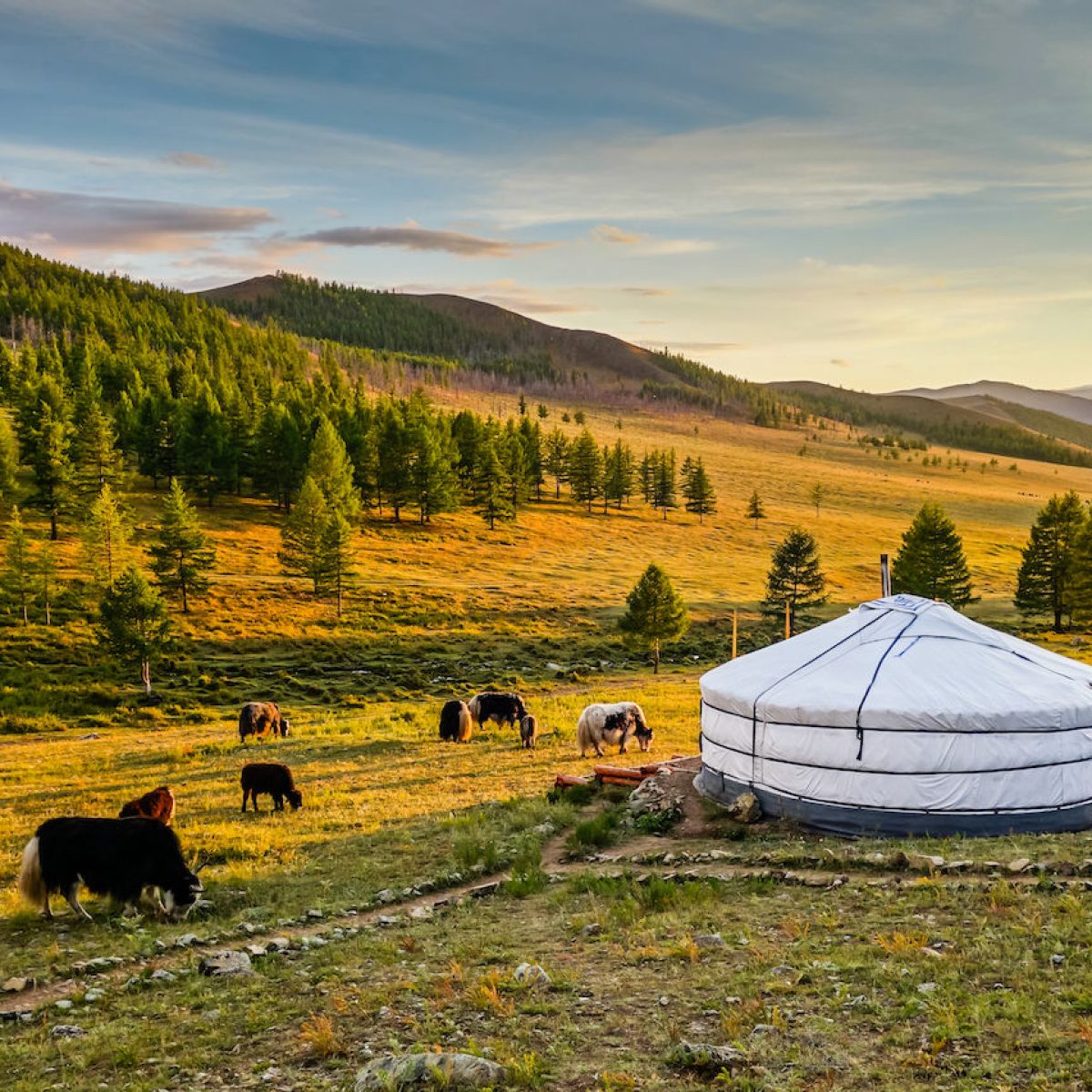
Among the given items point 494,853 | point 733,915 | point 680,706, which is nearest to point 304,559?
point 680,706

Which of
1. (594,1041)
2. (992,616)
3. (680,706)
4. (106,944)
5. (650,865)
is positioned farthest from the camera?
(992,616)

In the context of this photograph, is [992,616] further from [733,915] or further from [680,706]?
[733,915]

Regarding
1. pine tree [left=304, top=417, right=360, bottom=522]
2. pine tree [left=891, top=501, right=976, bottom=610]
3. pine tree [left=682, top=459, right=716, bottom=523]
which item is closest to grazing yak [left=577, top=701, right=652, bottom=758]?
pine tree [left=891, top=501, right=976, bottom=610]

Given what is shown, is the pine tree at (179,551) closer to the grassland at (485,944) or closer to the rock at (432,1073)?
the grassland at (485,944)

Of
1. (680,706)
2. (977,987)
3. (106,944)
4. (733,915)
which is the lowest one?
(680,706)

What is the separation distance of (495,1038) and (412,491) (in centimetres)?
7520

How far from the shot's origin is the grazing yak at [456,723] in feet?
89.5

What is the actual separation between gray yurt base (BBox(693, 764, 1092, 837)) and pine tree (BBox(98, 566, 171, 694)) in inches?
1329

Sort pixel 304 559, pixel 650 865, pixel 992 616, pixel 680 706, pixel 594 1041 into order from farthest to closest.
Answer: pixel 992 616, pixel 304 559, pixel 680 706, pixel 650 865, pixel 594 1041

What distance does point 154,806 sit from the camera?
54.4ft

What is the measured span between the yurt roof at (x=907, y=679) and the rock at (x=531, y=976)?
8.38m

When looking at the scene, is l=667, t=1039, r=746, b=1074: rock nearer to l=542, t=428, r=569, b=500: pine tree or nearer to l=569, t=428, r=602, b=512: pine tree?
l=569, t=428, r=602, b=512: pine tree

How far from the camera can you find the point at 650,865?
45.5ft

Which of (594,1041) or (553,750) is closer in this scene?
(594,1041)
